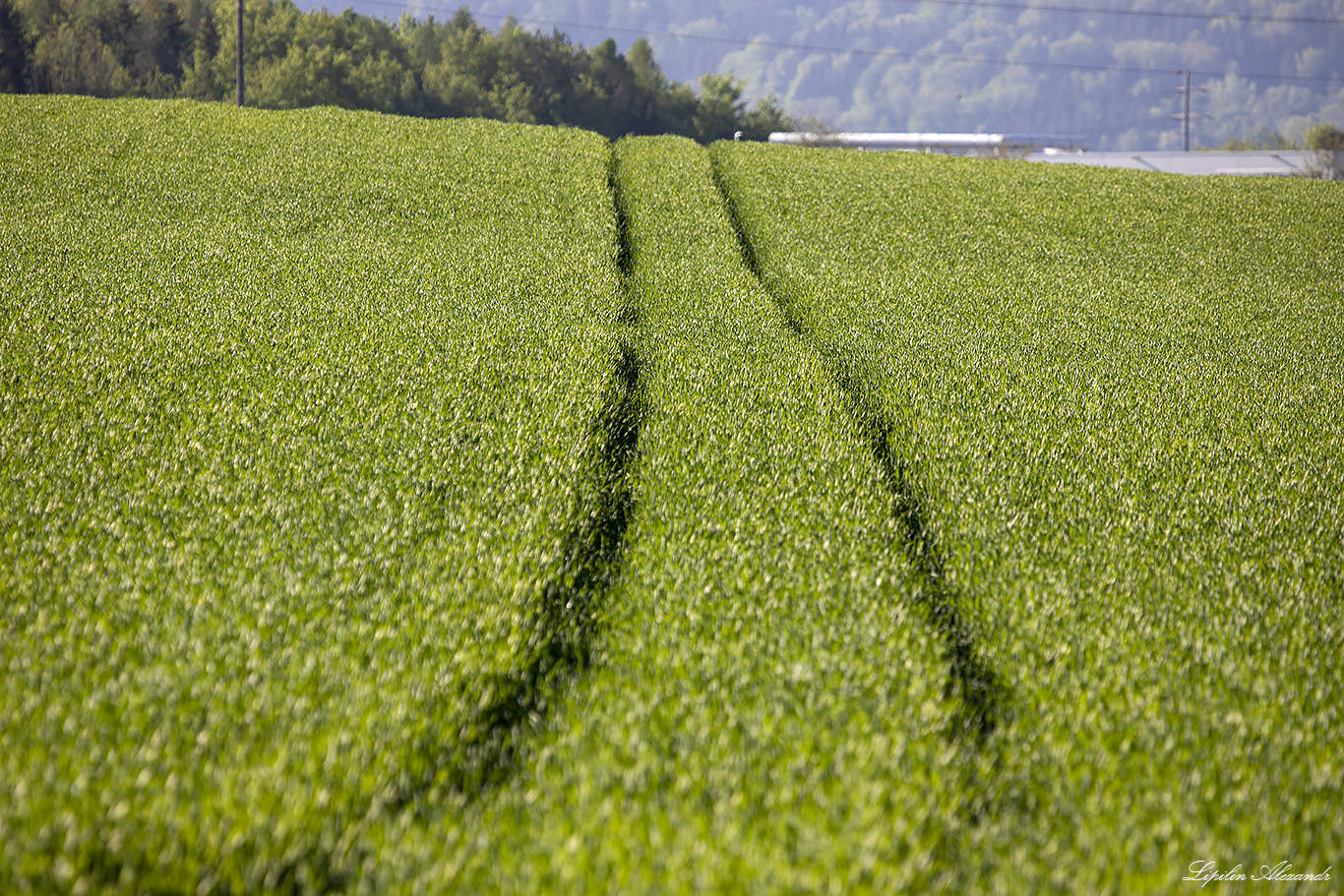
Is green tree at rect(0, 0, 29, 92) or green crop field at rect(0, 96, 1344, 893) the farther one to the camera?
green tree at rect(0, 0, 29, 92)

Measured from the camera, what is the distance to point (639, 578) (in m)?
5.77

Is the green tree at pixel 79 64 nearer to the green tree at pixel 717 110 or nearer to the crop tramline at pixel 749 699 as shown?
the green tree at pixel 717 110

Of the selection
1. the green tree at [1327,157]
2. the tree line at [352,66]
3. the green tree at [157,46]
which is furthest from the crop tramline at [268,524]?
the green tree at [1327,157]

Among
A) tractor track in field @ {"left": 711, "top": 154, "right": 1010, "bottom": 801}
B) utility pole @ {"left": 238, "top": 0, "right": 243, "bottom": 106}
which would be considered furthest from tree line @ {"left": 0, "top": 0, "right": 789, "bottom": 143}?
tractor track in field @ {"left": 711, "top": 154, "right": 1010, "bottom": 801}

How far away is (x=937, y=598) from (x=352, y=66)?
86.7m

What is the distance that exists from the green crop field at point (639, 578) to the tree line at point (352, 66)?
62.0 m

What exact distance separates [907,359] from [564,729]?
808cm

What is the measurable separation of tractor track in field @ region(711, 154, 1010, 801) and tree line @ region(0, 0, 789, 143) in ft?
219

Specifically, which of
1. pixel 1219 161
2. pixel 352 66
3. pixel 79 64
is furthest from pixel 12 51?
pixel 1219 161

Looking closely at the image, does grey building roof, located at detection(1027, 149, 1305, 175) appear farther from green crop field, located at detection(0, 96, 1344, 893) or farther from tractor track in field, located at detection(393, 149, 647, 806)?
tractor track in field, located at detection(393, 149, 647, 806)

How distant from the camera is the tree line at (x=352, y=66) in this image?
196 ft

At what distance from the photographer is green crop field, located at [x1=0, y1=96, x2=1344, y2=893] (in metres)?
3.56

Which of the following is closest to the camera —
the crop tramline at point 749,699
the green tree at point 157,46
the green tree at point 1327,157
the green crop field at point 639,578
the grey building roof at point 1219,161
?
the crop tramline at point 749,699

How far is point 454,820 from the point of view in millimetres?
3643
